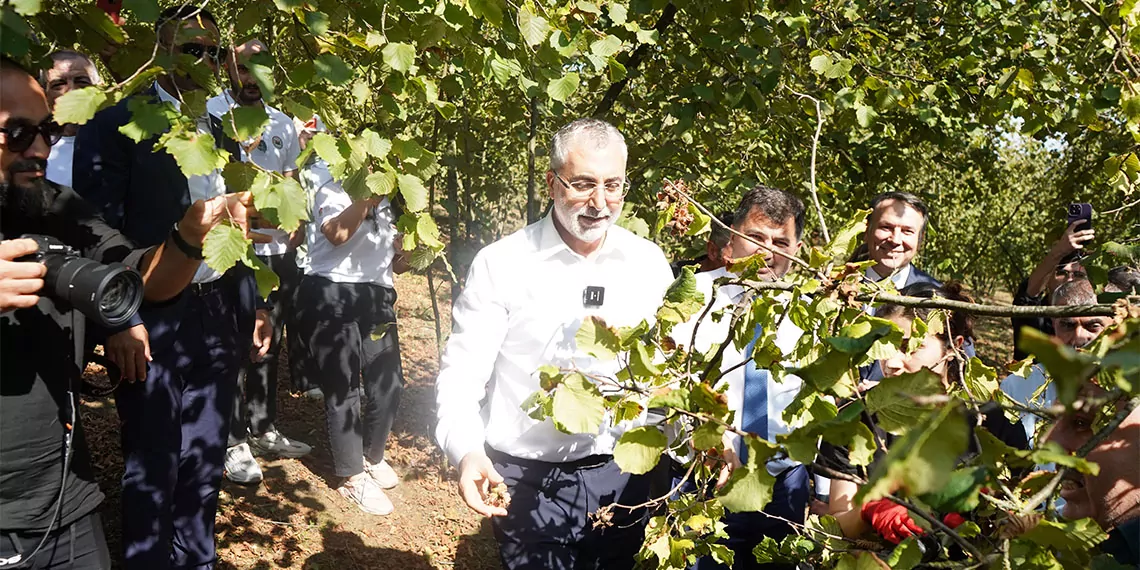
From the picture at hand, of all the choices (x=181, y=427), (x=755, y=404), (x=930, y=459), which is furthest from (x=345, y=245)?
(x=930, y=459)

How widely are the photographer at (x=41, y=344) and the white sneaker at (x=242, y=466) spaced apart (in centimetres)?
222

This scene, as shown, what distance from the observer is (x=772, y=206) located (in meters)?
3.03

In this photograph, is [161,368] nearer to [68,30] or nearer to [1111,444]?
[68,30]

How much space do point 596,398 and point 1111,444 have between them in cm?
130

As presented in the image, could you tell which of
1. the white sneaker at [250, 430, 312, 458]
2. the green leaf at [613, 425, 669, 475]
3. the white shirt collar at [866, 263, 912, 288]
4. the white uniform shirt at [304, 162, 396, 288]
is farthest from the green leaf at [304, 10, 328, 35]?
the white sneaker at [250, 430, 312, 458]

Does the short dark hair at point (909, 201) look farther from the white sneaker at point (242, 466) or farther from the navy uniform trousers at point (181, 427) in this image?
the white sneaker at point (242, 466)

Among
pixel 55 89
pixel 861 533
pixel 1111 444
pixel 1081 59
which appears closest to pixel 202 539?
pixel 55 89

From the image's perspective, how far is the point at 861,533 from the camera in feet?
7.22

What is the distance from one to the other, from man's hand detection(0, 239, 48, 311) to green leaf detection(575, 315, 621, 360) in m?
1.30

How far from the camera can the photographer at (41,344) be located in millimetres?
1975

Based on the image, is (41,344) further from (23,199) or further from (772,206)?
(772,206)

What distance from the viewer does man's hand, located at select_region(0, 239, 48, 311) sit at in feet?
6.07

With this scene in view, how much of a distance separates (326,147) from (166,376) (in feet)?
4.96

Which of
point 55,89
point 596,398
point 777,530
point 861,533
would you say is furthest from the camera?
point 55,89
